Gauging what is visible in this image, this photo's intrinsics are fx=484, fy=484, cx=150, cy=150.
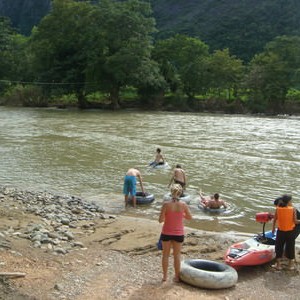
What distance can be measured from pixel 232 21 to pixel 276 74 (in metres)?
56.7

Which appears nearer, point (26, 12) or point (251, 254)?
point (251, 254)

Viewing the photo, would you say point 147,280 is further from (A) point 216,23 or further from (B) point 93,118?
(A) point 216,23

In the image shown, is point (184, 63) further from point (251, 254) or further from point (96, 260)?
point (96, 260)

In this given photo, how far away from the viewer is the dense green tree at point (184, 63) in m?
66.5

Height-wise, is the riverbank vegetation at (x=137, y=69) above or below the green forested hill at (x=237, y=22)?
below

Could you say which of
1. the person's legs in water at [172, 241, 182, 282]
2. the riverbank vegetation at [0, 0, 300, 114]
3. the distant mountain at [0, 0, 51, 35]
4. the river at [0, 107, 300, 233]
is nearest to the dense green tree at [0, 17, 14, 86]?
the riverbank vegetation at [0, 0, 300, 114]

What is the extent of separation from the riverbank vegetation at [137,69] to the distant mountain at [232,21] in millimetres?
29477

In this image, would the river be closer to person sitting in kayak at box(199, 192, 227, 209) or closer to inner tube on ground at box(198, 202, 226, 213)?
inner tube on ground at box(198, 202, 226, 213)

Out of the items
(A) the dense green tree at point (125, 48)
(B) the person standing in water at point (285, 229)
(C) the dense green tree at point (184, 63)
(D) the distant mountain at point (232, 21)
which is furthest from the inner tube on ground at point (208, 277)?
(D) the distant mountain at point (232, 21)

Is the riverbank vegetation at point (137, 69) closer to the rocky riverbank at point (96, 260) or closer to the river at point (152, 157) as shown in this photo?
the river at point (152, 157)

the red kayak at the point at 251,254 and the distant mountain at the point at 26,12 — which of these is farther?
the distant mountain at the point at 26,12

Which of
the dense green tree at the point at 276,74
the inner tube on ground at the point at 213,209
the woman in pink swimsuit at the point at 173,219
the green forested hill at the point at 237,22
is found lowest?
the inner tube on ground at the point at 213,209

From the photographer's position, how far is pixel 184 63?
2689 inches

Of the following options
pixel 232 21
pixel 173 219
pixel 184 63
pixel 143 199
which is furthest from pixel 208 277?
pixel 232 21
